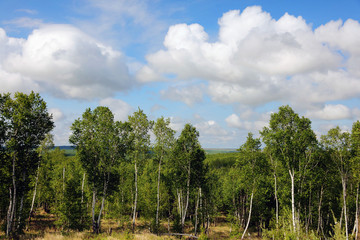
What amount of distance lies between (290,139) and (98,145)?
27932 mm

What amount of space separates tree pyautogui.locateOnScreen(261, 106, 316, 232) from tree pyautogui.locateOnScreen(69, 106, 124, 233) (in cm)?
2291

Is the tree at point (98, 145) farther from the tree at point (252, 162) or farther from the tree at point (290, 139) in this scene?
the tree at point (290, 139)

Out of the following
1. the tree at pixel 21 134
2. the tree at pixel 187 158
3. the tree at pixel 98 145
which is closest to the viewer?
the tree at pixel 21 134

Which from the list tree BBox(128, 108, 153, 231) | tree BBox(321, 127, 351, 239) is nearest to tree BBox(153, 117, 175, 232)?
tree BBox(128, 108, 153, 231)

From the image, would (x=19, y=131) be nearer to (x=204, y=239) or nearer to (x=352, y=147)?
(x=204, y=239)

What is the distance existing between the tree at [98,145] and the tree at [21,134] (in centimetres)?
551

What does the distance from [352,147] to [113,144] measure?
114ft

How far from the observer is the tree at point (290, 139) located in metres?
32.2

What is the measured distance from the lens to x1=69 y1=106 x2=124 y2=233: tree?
3095 cm

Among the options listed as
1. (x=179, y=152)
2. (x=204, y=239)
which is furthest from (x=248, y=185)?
(x=204, y=239)

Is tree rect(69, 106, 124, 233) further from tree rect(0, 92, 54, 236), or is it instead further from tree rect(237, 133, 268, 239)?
tree rect(237, 133, 268, 239)

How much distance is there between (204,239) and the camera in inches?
693

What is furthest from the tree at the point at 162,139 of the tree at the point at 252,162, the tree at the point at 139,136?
the tree at the point at 252,162

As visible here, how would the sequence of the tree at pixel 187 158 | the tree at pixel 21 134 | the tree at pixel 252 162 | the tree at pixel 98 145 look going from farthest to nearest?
the tree at pixel 252 162 < the tree at pixel 187 158 < the tree at pixel 98 145 < the tree at pixel 21 134
